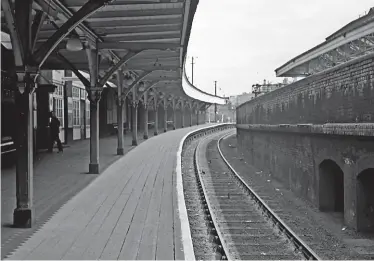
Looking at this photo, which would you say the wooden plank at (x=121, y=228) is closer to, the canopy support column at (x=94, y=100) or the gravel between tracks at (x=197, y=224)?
the gravel between tracks at (x=197, y=224)

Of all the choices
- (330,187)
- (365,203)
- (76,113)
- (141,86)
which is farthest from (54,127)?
(365,203)

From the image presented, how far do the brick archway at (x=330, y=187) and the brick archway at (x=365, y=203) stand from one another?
2.24m

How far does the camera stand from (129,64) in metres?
17.1

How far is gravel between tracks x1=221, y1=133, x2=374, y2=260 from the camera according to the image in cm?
823

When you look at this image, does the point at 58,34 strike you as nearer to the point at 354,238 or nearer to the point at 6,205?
the point at 6,205

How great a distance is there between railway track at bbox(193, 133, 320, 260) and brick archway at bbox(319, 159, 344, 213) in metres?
1.74

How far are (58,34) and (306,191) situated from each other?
383 inches

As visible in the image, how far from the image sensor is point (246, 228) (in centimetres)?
Answer: 996

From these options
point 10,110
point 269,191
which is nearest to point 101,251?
point 10,110

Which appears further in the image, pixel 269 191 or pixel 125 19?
pixel 269 191

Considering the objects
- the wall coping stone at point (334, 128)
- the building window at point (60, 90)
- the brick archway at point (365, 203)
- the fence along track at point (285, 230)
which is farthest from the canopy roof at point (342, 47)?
the building window at point (60, 90)

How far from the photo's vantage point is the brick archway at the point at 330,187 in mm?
12117

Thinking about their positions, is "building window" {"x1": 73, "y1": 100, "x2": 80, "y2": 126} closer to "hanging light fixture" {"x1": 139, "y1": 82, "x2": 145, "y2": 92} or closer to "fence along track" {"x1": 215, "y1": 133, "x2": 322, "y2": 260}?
"hanging light fixture" {"x1": 139, "y1": 82, "x2": 145, "y2": 92}

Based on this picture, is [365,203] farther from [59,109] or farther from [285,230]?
[59,109]
